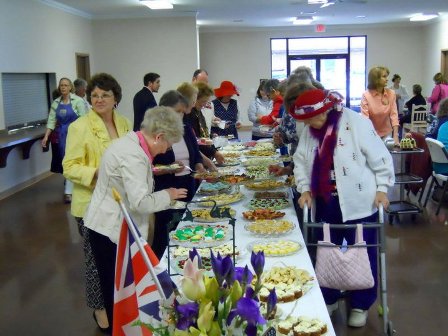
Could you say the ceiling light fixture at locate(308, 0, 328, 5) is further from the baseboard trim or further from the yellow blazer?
the yellow blazer

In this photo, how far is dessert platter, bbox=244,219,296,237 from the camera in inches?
101

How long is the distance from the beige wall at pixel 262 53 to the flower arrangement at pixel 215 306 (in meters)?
14.3

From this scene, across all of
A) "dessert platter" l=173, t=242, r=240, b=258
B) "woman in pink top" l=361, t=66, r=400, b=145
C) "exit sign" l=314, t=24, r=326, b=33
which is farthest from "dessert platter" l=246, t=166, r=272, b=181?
"exit sign" l=314, t=24, r=326, b=33

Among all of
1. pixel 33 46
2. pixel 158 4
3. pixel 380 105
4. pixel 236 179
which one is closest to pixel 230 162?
pixel 236 179

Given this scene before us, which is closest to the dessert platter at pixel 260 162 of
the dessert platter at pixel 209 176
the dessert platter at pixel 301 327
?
the dessert platter at pixel 209 176

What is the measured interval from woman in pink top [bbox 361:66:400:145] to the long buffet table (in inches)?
96.6

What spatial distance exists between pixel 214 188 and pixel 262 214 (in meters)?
0.79

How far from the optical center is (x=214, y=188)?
3635 mm

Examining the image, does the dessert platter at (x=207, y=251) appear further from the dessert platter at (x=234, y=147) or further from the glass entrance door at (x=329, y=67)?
the glass entrance door at (x=329, y=67)

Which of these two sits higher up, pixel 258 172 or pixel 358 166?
pixel 358 166

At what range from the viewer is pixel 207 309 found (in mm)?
1058

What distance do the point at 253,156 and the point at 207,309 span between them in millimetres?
4096

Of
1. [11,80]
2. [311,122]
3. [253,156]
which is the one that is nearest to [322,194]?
[311,122]

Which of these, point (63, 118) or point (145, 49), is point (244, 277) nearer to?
point (63, 118)
